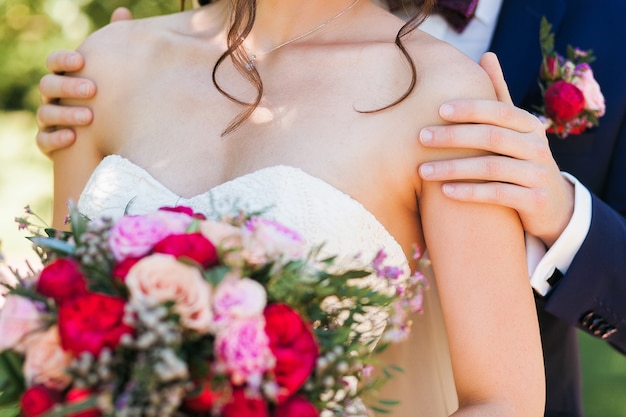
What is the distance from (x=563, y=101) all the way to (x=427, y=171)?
1.00 m

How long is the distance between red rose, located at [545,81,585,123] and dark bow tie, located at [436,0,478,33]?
42cm

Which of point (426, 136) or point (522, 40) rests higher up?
point (426, 136)

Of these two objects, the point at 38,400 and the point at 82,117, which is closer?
the point at 38,400

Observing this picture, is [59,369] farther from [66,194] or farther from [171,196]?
[66,194]

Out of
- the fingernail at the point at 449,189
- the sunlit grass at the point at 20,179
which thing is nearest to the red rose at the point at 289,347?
the fingernail at the point at 449,189

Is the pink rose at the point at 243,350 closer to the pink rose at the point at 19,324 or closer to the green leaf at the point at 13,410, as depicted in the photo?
the pink rose at the point at 19,324

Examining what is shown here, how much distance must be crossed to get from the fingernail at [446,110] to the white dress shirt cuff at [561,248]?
496 mm

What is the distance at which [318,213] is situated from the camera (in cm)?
223

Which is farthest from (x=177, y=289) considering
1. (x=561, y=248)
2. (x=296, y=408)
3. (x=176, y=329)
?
(x=561, y=248)

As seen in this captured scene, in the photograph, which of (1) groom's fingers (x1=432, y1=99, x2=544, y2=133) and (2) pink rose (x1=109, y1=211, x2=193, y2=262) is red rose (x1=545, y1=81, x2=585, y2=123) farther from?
(2) pink rose (x1=109, y1=211, x2=193, y2=262)

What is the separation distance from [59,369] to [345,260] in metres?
0.95

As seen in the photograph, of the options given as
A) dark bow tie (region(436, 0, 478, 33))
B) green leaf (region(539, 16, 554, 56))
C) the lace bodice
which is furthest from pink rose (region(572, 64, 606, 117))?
the lace bodice

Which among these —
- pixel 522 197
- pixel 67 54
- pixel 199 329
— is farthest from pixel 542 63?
pixel 199 329

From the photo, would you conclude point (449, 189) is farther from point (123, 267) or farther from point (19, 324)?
point (19, 324)
